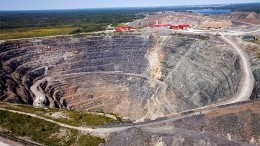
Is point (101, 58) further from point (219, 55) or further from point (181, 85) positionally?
point (219, 55)

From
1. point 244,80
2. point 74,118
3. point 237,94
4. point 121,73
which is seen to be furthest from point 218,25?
point 74,118

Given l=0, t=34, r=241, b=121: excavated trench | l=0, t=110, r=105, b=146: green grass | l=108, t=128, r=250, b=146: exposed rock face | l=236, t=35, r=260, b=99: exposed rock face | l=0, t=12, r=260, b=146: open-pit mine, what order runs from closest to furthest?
l=108, t=128, r=250, b=146: exposed rock face → l=0, t=110, r=105, b=146: green grass → l=236, t=35, r=260, b=99: exposed rock face → l=0, t=12, r=260, b=146: open-pit mine → l=0, t=34, r=241, b=121: excavated trench

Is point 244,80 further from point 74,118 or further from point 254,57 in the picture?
point 74,118

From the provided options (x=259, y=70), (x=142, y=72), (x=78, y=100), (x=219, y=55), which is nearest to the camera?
(x=259, y=70)

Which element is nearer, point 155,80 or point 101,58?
point 155,80

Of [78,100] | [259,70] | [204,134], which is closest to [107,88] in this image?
[78,100]

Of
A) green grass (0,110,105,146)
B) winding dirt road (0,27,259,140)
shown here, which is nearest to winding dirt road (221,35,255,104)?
winding dirt road (0,27,259,140)

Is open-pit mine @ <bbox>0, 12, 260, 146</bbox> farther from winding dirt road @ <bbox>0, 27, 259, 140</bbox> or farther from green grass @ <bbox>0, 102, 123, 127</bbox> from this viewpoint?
green grass @ <bbox>0, 102, 123, 127</bbox>
